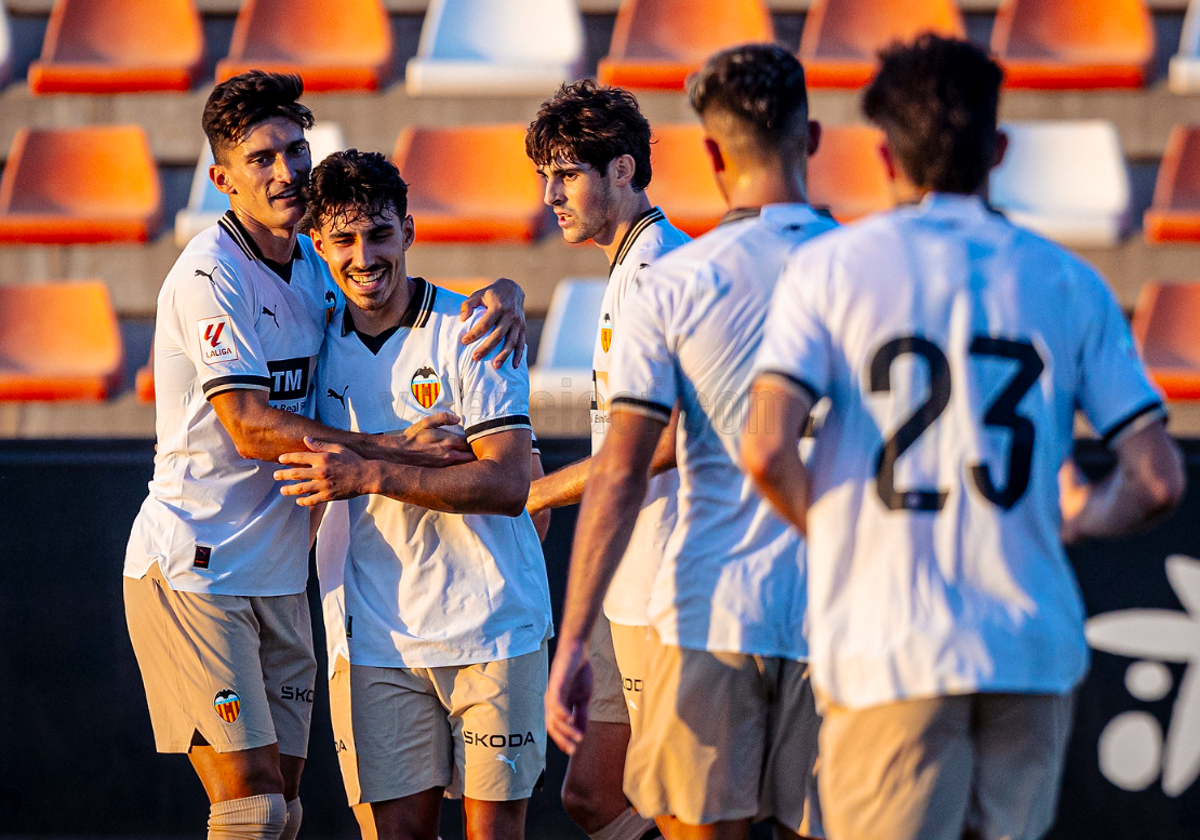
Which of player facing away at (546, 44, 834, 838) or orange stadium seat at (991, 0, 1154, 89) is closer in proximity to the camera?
player facing away at (546, 44, 834, 838)

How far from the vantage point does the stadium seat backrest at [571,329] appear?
6.38 m

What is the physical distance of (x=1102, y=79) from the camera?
7.31m

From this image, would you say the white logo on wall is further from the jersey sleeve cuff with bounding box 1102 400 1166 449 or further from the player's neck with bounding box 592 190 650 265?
the jersey sleeve cuff with bounding box 1102 400 1166 449

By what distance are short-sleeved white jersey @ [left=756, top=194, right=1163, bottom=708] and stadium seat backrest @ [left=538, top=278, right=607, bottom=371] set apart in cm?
429

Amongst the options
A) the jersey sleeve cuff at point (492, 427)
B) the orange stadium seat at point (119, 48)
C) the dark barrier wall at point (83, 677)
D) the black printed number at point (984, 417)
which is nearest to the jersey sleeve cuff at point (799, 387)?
the black printed number at point (984, 417)

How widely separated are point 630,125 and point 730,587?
5.47 ft

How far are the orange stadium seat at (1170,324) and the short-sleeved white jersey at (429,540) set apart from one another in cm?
428

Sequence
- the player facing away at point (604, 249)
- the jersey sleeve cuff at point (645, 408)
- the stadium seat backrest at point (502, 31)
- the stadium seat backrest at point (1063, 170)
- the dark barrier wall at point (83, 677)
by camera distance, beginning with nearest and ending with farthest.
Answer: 1. the jersey sleeve cuff at point (645, 408)
2. the player facing away at point (604, 249)
3. the dark barrier wall at point (83, 677)
4. the stadium seat backrest at point (1063, 170)
5. the stadium seat backrest at point (502, 31)

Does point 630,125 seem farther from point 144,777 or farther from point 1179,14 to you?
point 1179,14

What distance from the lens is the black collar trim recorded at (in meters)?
3.58

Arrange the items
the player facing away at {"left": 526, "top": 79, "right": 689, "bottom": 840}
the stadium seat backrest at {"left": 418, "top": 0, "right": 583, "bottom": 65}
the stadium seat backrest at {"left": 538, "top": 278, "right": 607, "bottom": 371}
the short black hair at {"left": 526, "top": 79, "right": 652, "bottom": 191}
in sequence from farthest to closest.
Answer: the stadium seat backrest at {"left": 418, "top": 0, "right": 583, "bottom": 65}, the stadium seat backrest at {"left": 538, "top": 278, "right": 607, "bottom": 371}, the short black hair at {"left": 526, "top": 79, "right": 652, "bottom": 191}, the player facing away at {"left": 526, "top": 79, "right": 689, "bottom": 840}

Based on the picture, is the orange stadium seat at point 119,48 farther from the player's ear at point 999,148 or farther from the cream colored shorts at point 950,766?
the cream colored shorts at point 950,766

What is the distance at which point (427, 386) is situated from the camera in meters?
3.32

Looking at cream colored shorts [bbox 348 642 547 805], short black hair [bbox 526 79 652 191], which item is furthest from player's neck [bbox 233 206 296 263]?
cream colored shorts [bbox 348 642 547 805]
